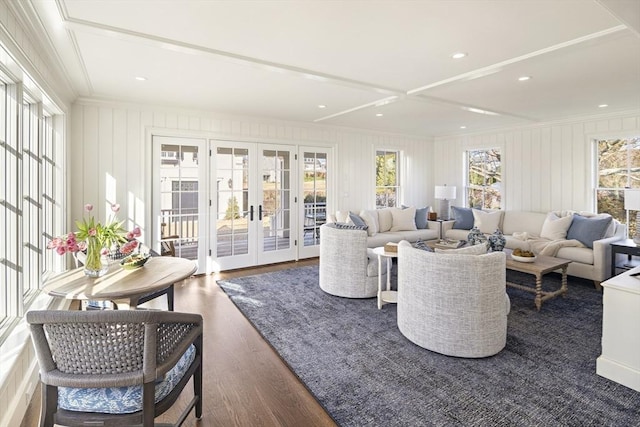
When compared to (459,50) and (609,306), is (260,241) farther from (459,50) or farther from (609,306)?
(609,306)

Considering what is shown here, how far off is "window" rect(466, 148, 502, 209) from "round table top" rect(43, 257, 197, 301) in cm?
622

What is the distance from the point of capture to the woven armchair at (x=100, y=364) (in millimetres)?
1365

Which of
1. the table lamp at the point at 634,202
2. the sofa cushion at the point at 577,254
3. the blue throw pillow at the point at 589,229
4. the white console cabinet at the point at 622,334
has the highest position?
the table lamp at the point at 634,202

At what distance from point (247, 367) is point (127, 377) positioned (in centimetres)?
134

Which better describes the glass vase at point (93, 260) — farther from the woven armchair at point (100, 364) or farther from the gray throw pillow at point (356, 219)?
the gray throw pillow at point (356, 219)

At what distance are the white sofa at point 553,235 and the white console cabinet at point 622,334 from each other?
2383 mm

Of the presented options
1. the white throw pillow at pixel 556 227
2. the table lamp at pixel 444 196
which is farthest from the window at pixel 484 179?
the white throw pillow at pixel 556 227

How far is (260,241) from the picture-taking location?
5.87 m

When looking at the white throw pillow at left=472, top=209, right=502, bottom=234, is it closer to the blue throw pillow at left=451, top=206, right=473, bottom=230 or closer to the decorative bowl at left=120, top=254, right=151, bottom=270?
the blue throw pillow at left=451, top=206, right=473, bottom=230

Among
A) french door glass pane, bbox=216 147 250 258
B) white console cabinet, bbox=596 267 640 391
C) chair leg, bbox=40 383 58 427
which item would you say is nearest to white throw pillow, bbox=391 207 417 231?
french door glass pane, bbox=216 147 250 258

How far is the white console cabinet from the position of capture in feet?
7.45

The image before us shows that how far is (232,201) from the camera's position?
219 inches

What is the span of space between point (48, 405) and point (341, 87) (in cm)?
366

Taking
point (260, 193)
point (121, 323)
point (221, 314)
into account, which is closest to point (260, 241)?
point (260, 193)
